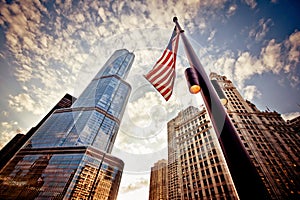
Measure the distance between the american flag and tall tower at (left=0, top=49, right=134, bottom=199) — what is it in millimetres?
91900

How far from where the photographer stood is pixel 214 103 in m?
3.49

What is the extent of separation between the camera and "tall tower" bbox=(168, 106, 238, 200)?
1447 inches

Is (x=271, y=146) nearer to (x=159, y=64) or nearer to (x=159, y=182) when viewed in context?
(x=159, y=64)

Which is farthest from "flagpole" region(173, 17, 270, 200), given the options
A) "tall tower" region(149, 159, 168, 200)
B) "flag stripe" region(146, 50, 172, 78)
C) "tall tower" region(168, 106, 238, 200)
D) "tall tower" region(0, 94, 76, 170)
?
"tall tower" region(0, 94, 76, 170)

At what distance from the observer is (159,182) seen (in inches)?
5709

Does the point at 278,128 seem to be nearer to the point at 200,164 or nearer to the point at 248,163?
the point at 200,164

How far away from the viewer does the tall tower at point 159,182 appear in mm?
135250

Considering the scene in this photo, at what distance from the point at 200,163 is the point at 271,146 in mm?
20413

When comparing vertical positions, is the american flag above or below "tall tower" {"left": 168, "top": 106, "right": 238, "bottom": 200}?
below

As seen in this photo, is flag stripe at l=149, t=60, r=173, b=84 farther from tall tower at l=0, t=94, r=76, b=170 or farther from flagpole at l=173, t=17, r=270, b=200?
tall tower at l=0, t=94, r=76, b=170

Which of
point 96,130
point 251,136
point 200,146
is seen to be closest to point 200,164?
point 200,146

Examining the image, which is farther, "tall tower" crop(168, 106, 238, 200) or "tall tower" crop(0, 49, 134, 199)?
"tall tower" crop(0, 49, 134, 199)

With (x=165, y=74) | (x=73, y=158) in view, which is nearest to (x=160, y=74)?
(x=165, y=74)

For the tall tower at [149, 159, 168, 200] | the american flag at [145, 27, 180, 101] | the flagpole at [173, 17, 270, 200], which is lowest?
the flagpole at [173, 17, 270, 200]
